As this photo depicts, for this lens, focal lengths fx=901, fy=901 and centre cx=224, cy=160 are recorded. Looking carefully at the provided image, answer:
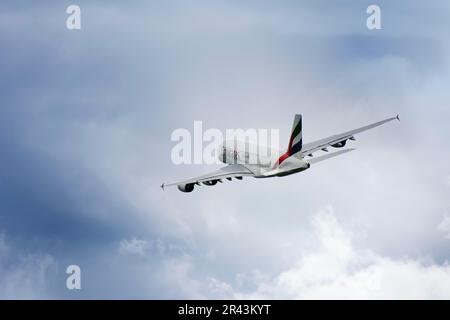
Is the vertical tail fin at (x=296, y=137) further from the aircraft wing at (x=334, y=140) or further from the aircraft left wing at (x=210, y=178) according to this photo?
the aircraft wing at (x=334, y=140)

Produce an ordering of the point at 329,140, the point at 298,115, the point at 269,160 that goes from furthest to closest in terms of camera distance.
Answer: the point at 329,140
the point at 269,160
the point at 298,115

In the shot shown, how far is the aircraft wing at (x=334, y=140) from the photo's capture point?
120875mm

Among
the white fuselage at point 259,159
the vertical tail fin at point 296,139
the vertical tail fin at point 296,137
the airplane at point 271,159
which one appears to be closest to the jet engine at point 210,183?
the airplane at point 271,159

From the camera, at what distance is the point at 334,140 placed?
122 meters

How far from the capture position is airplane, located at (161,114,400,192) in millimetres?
107688

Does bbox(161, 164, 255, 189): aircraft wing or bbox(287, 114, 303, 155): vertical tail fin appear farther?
bbox(161, 164, 255, 189): aircraft wing

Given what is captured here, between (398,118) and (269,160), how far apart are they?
21213mm

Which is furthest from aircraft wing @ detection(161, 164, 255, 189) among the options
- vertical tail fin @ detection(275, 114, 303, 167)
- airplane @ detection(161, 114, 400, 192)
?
vertical tail fin @ detection(275, 114, 303, 167)

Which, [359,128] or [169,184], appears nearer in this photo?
[169,184]

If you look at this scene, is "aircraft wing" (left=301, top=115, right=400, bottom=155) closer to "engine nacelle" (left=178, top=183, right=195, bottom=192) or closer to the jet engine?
the jet engine

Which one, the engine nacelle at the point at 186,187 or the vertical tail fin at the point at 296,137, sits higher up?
the vertical tail fin at the point at 296,137

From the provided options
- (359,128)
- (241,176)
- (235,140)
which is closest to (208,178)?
(241,176)

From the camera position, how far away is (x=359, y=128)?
405 ft
